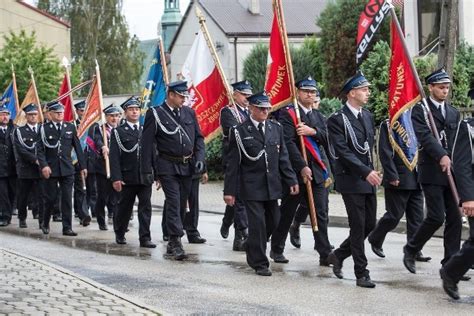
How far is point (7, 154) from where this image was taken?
18516 millimetres

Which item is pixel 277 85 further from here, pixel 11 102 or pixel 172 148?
pixel 11 102

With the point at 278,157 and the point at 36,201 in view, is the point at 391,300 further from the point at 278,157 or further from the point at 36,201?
the point at 36,201

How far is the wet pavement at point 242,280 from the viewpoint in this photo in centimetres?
877

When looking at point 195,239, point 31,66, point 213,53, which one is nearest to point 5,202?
point 195,239

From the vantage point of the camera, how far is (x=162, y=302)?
356 inches

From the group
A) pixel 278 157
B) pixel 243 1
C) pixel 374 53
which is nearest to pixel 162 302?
pixel 278 157

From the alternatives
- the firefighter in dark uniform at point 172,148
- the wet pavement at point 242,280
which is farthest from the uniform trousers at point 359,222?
the firefighter in dark uniform at point 172,148

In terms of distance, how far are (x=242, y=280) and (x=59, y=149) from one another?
6224mm

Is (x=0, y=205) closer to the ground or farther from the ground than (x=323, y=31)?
closer to the ground

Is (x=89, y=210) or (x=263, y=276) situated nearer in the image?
(x=263, y=276)

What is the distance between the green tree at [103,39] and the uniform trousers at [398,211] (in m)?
61.6

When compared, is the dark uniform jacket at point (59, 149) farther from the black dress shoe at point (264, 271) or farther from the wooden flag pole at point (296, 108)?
the black dress shoe at point (264, 271)

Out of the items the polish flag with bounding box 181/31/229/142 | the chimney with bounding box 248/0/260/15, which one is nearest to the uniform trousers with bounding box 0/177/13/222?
the polish flag with bounding box 181/31/229/142

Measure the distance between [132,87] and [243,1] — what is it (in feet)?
76.6
